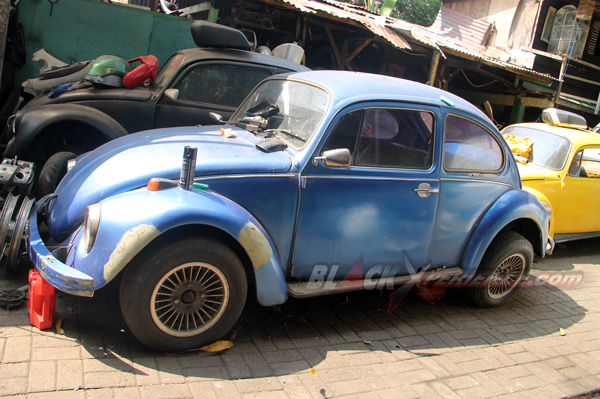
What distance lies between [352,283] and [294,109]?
4.70ft

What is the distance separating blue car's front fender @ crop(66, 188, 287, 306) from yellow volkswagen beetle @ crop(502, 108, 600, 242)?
4291 mm

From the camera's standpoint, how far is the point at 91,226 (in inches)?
115

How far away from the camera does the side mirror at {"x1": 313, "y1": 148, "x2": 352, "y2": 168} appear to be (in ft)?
11.5

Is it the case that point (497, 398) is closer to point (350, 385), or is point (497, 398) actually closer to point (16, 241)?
point (350, 385)

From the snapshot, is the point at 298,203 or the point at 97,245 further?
the point at 298,203

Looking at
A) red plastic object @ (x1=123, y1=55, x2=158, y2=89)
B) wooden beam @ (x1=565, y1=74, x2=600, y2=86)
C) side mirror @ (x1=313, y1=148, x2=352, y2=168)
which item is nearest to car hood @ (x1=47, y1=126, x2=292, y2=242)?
side mirror @ (x1=313, y1=148, x2=352, y2=168)

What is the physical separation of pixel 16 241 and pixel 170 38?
674cm


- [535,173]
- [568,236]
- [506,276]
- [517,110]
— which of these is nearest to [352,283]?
[506,276]

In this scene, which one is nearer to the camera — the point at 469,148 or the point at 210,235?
the point at 210,235

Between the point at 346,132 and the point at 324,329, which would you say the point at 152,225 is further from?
the point at 324,329

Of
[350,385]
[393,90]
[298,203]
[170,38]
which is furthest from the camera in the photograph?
[170,38]

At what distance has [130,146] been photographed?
12.2 ft

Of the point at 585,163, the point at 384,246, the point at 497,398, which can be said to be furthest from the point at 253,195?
the point at 585,163

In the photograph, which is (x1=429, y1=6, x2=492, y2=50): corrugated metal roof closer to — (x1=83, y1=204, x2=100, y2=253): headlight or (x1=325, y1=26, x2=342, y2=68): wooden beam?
(x1=325, y1=26, x2=342, y2=68): wooden beam
